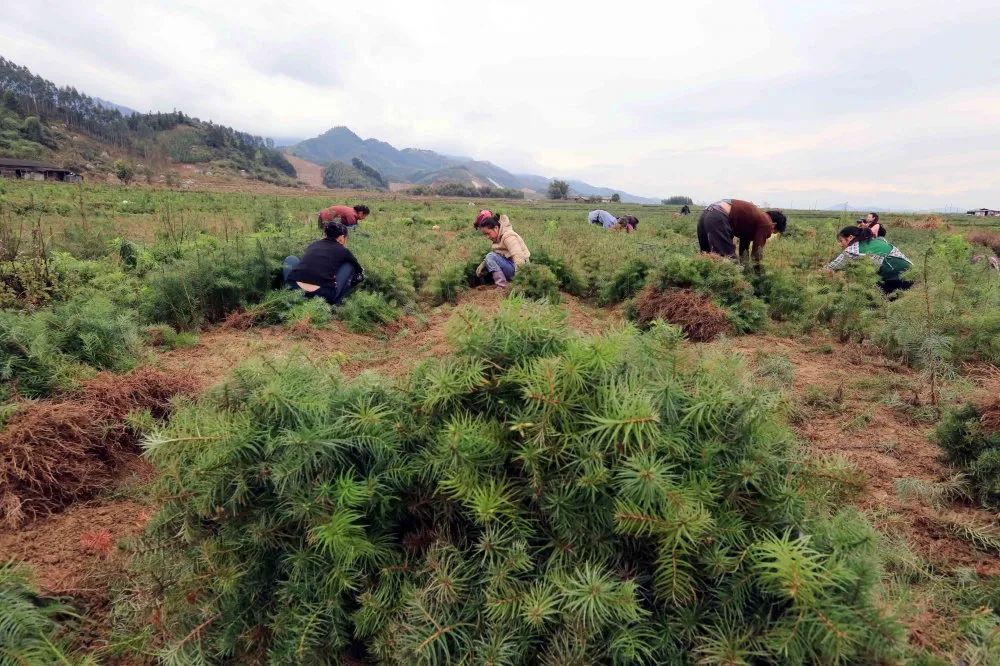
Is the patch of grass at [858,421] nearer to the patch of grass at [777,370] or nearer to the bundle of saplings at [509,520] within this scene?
the patch of grass at [777,370]

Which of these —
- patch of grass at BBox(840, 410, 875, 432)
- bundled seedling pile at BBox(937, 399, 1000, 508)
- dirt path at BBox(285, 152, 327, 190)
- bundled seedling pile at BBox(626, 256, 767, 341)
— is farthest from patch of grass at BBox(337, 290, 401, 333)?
dirt path at BBox(285, 152, 327, 190)

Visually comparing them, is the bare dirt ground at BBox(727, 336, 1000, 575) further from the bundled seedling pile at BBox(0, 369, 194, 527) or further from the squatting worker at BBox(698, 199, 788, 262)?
the bundled seedling pile at BBox(0, 369, 194, 527)

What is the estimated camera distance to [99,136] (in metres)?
101

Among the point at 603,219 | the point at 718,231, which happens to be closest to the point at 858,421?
the point at 718,231

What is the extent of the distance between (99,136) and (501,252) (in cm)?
12631

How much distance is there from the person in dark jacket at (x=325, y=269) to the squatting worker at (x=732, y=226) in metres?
5.90

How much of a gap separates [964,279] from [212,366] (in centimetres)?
946

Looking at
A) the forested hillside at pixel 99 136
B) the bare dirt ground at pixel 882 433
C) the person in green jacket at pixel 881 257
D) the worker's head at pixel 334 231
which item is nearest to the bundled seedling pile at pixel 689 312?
the bare dirt ground at pixel 882 433

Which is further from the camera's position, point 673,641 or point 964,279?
point 964,279

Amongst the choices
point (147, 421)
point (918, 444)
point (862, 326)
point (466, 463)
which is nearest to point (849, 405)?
point (918, 444)

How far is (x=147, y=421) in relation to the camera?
7.11 feet

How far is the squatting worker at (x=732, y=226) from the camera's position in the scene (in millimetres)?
8719

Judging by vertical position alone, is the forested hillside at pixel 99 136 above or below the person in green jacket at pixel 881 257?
above

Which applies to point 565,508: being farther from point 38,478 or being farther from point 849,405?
point 849,405
